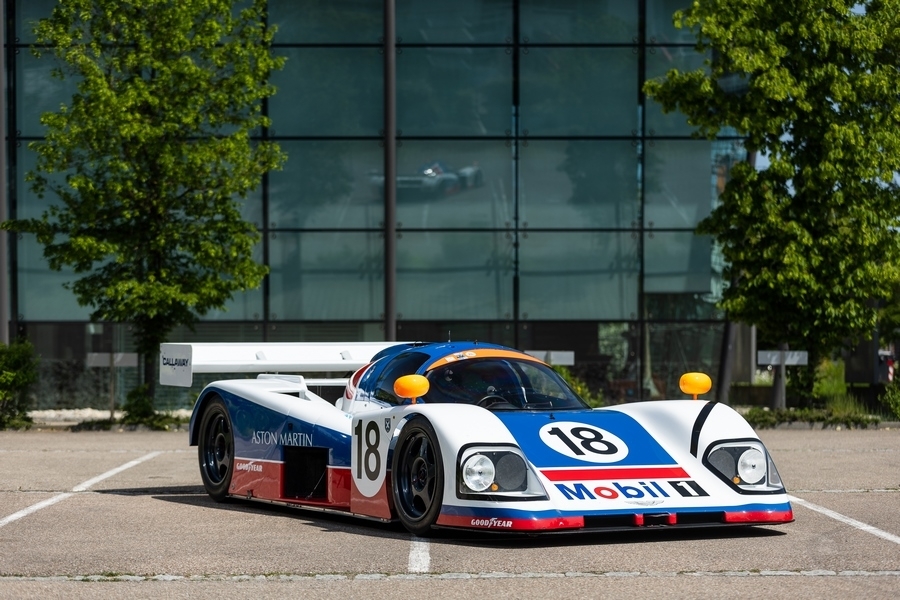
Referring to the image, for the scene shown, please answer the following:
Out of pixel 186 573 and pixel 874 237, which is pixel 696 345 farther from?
pixel 186 573

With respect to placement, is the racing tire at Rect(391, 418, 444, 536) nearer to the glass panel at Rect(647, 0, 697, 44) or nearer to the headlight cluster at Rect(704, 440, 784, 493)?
the headlight cluster at Rect(704, 440, 784, 493)

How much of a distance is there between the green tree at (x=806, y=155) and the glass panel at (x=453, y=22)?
5335mm

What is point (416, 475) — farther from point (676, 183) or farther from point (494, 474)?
point (676, 183)

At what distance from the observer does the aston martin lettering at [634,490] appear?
8961 millimetres

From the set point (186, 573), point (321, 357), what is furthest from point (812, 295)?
point (186, 573)

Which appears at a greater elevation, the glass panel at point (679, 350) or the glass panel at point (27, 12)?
the glass panel at point (27, 12)

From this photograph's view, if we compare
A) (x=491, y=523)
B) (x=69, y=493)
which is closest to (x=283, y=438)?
(x=69, y=493)

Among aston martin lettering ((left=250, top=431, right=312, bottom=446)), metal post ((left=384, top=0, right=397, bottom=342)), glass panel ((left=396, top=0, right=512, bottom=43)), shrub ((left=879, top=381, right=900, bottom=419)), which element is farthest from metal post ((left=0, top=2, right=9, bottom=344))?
aston martin lettering ((left=250, top=431, right=312, bottom=446))

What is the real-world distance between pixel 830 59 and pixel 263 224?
10137 mm

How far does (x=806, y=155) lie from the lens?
923 inches

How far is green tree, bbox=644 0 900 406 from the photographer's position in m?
22.7

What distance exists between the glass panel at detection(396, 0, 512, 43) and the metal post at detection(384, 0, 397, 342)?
8.48 feet

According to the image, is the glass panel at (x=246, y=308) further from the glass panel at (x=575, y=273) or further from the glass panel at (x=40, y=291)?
the glass panel at (x=575, y=273)

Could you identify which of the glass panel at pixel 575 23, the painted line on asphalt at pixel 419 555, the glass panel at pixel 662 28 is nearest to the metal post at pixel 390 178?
the glass panel at pixel 575 23
